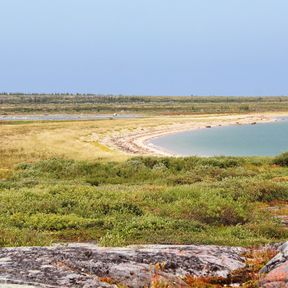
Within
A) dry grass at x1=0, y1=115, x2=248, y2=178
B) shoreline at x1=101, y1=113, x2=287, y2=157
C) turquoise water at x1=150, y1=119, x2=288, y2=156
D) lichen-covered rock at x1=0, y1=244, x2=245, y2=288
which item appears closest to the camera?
lichen-covered rock at x1=0, y1=244, x2=245, y2=288

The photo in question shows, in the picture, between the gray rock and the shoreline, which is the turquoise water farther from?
the gray rock

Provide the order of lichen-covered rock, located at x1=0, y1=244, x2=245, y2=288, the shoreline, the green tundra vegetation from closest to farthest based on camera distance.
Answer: lichen-covered rock, located at x1=0, y1=244, x2=245, y2=288 < the green tundra vegetation < the shoreline

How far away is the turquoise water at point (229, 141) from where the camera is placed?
66.9m

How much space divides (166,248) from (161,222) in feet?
16.6

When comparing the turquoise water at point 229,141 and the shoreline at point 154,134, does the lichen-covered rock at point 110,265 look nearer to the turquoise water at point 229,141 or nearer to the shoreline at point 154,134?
the shoreline at point 154,134

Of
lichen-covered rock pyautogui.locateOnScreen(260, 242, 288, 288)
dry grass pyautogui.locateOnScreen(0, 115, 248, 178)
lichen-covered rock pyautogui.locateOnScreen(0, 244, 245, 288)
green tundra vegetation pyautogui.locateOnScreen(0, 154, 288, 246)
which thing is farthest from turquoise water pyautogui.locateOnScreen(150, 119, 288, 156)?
lichen-covered rock pyautogui.locateOnScreen(260, 242, 288, 288)

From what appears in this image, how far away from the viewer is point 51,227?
623 inches

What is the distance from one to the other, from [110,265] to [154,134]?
253 ft

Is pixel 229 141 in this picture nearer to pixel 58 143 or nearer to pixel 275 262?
pixel 58 143

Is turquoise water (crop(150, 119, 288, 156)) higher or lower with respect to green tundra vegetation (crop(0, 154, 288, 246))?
lower

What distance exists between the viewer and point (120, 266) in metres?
9.05

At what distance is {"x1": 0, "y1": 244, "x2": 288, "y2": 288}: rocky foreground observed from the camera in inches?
326

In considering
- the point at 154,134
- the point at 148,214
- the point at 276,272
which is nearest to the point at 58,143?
the point at 154,134

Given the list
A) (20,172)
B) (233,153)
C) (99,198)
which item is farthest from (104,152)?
(99,198)
